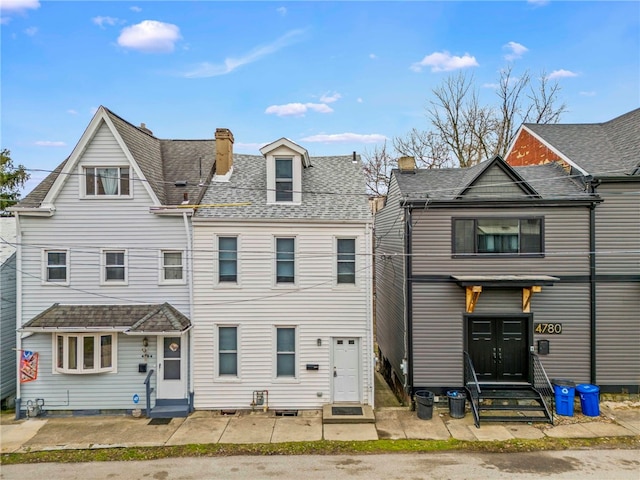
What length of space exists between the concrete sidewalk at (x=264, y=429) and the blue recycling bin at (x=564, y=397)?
24cm

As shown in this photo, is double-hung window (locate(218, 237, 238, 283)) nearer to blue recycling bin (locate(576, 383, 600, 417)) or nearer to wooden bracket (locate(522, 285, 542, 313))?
wooden bracket (locate(522, 285, 542, 313))

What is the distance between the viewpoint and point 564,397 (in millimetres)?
12320

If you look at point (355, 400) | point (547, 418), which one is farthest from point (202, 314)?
point (547, 418)

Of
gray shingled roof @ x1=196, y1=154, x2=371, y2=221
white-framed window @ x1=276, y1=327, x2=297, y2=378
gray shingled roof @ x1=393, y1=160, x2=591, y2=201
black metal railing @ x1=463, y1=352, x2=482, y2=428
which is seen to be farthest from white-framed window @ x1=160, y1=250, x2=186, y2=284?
black metal railing @ x1=463, y1=352, x2=482, y2=428

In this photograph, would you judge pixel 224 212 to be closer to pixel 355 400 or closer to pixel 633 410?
pixel 355 400

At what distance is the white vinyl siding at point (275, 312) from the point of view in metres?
13.0

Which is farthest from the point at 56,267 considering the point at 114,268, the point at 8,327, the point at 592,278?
the point at 592,278

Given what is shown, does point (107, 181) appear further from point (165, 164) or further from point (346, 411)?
point (346, 411)

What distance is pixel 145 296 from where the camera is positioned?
42.9 ft

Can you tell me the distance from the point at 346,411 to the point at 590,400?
24.3 feet

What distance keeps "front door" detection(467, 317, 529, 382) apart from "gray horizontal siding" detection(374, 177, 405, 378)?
94.9 inches

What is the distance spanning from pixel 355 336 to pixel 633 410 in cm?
898

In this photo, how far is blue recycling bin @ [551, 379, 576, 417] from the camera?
1225cm

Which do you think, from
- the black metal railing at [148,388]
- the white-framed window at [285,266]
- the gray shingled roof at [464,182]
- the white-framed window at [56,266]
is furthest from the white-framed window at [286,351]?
the white-framed window at [56,266]
